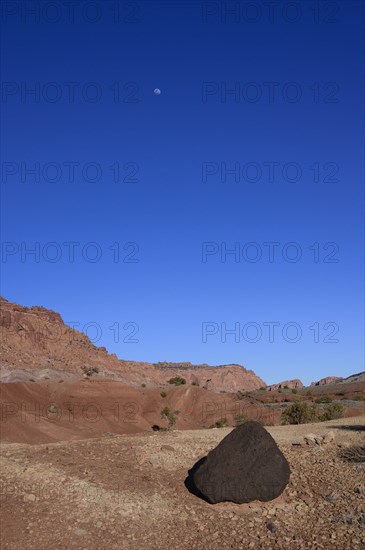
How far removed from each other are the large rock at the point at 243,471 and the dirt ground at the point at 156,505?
0.22 meters

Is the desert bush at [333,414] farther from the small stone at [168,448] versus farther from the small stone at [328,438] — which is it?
the small stone at [168,448]

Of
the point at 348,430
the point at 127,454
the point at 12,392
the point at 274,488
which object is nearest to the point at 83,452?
the point at 127,454

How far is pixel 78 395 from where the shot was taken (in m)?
43.4

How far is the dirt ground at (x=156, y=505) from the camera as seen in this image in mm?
8922

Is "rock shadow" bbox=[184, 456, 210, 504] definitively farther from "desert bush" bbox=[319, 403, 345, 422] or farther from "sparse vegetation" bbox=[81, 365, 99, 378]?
"sparse vegetation" bbox=[81, 365, 99, 378]

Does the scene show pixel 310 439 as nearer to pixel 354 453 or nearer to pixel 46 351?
pixel 354 453

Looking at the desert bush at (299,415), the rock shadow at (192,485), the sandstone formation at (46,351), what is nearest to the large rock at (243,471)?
the rock shadow at (192,485)

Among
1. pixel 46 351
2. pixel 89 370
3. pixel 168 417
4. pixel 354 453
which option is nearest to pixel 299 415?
pixel 354 453

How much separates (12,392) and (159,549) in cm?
3316

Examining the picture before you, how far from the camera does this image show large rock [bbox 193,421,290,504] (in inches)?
403

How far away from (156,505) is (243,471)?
1898mm

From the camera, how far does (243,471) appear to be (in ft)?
34.1

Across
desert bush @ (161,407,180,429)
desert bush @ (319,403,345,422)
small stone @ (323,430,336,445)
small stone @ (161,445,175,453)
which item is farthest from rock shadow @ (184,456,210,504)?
desert bush @ (161,407,180,429)

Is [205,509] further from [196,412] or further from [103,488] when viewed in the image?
[196,412]
